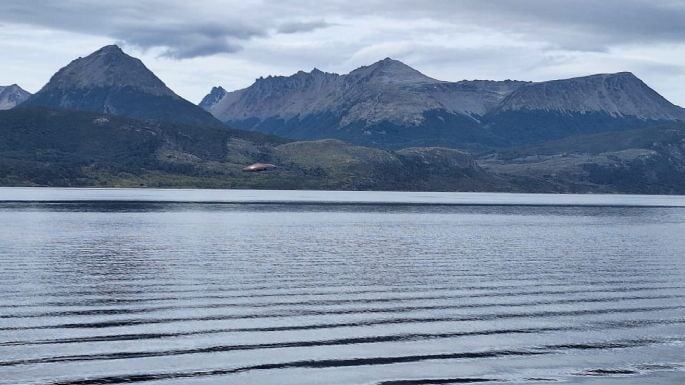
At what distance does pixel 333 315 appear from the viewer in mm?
65188

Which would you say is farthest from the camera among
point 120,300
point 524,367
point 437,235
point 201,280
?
point 437,235

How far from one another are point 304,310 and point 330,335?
10675 mm

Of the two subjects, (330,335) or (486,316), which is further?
(486,316)

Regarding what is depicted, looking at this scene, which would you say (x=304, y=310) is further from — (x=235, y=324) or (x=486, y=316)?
(x=486, y=316)

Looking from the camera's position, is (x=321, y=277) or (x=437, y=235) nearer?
(x=321, y=277)

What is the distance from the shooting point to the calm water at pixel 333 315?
46.8 meters

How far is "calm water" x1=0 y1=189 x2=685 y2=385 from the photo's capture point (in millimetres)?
46844

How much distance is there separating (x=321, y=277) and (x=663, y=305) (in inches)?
1370

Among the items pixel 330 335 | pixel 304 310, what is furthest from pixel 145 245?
pixel 330 335

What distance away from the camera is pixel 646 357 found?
171 feet

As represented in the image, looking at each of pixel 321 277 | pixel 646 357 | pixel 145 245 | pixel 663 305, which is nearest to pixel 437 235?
pixel 145 245

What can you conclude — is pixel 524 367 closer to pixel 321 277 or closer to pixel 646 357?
pixel 646 357

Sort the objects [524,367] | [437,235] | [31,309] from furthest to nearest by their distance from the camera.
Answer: [437,235]
[31,309]
[524,367]

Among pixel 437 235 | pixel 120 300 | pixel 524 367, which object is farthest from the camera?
pixel 437 235
